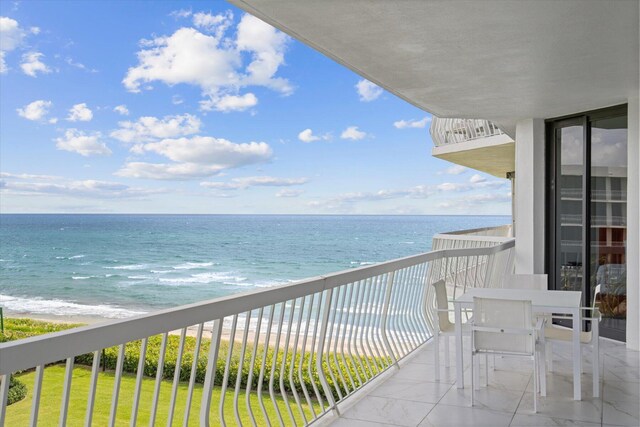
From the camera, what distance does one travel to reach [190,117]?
49469mm

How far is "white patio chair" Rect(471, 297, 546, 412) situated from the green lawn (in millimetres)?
6096

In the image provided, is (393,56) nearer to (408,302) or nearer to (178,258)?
(408,302)

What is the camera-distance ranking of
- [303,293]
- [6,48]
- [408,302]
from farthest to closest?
[6,48]
[408,302]
[303,293]

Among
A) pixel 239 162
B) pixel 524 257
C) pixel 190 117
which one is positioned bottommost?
pixel 524 257

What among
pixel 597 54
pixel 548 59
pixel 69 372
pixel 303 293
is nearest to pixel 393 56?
pixel 548 59

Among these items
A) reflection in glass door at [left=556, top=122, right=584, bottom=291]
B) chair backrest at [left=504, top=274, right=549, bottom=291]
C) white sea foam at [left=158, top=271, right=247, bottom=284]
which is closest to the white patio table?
chair backrest at [left=504, top=274, right=549, bottom=291]

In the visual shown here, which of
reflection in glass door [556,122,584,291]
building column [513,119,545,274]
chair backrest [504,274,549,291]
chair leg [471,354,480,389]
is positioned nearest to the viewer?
chair leg [471,354,480,389]

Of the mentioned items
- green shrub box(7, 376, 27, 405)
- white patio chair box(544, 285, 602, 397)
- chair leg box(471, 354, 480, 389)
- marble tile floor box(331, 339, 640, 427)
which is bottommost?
green shrub box(7, 376, 27, 405)

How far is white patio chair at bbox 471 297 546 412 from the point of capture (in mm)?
4047

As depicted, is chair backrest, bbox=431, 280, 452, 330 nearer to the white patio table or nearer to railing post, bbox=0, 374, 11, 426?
the white patio table

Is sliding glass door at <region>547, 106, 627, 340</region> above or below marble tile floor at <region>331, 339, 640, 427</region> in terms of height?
above

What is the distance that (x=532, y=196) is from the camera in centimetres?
768

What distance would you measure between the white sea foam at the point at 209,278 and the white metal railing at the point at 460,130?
3170cm

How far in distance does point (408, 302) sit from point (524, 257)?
104 inches
